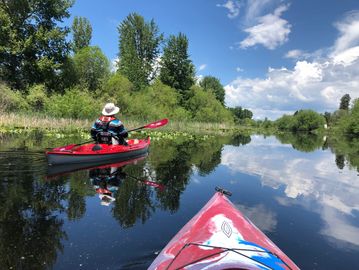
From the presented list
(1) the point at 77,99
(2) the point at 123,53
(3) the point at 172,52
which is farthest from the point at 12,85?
(3) the point at 172,52

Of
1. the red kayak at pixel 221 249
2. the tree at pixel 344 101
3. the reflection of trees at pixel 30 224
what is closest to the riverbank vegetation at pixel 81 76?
the reflection of trees at pixel 30 224

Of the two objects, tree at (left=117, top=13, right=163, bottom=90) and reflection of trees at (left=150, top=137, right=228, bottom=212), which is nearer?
reflection of trees at (left=150, top=137, right=228, bottom=212)

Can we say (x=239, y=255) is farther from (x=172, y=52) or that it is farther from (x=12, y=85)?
(x=172, y=52)

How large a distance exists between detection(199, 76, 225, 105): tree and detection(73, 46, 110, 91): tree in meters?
39.4

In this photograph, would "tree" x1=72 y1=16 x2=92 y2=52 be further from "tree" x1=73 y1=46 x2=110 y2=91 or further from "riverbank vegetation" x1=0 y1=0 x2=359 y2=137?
"tree" x1=73 y1=46 x2=110 y2=91

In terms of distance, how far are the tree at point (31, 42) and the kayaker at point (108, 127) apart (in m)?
24.2

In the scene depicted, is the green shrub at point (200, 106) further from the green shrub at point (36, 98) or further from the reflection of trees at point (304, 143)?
the green shrub at point (36, 98)

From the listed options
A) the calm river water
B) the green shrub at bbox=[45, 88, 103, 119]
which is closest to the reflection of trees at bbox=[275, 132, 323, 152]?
the calm river water

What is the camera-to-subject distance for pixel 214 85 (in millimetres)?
79125

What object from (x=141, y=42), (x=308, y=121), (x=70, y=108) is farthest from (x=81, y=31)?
(x=308, y=121)

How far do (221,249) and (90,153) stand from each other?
8.17 metres

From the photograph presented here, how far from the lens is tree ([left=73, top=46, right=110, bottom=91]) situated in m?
39.6

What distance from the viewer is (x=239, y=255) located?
9.75 feet

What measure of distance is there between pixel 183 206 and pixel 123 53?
4819 centimetres
